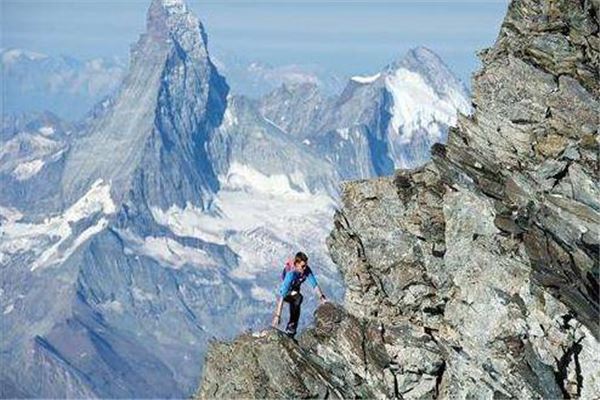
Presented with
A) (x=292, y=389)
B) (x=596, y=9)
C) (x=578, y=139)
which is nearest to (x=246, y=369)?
(x=292, y=389)

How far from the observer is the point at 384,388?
150 feet

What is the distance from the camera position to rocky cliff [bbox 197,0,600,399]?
41.9m

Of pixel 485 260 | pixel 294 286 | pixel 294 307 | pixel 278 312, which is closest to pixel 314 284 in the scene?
pixel 294 286

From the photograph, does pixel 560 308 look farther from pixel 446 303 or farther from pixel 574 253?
pixel 446 303

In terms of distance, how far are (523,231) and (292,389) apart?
32.4 feet

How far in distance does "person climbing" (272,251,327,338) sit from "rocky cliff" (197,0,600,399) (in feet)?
3.93

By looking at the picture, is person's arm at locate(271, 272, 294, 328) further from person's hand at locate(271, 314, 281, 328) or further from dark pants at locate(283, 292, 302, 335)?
dark pants at locate(283, 292, 302, 335)

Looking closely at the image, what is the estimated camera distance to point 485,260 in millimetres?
44219

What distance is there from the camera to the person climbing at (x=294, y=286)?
4884 cm

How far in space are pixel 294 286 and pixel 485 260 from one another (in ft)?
28.0

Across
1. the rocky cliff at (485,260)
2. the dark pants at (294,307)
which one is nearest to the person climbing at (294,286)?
the dark pants at (294,307)

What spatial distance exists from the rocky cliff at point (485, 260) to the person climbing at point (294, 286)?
120cm

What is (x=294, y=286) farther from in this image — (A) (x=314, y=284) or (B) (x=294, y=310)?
(B) (x=294, y=310)

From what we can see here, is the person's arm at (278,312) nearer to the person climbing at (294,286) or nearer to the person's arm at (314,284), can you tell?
the person climbing at (294,286)
